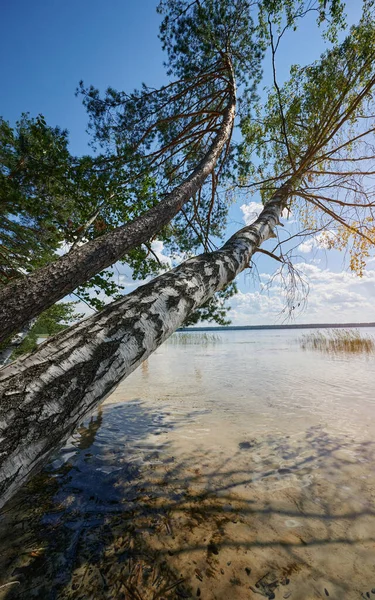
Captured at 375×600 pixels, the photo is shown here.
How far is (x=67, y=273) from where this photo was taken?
1.70 m

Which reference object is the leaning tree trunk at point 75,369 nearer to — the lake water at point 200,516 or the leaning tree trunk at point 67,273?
the leaning tree trunk at point 67,273

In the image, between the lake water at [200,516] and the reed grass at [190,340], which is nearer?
the lake water at [200,516]

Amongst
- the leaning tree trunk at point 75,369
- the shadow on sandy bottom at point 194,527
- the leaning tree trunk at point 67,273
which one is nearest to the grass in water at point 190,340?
the shadow on sandy bottom at point 194,527

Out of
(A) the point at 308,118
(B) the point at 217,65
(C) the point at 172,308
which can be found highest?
(B) the point at 217,65

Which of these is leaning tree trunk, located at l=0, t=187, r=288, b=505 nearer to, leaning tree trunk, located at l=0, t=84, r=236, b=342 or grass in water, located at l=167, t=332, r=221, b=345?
leaning tree trunk, located at l=0, t=84, r=236, b=342

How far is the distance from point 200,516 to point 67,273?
2.12 metres

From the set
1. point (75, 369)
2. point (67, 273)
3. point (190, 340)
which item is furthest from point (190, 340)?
point (75, 369)

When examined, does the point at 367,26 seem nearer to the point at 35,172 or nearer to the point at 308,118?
the point at 308,118

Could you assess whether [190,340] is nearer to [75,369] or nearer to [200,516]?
[200,516]

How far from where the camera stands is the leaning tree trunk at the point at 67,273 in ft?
4.85

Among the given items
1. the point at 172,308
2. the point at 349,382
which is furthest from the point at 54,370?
the point at 349,382

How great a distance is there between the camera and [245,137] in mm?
5348

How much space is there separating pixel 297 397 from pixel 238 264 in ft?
16.8

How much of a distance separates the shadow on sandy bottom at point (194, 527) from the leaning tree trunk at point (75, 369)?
3.75 feet
